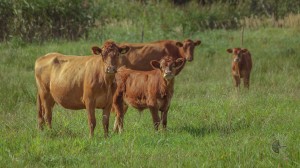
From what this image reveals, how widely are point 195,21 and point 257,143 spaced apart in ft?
68.4

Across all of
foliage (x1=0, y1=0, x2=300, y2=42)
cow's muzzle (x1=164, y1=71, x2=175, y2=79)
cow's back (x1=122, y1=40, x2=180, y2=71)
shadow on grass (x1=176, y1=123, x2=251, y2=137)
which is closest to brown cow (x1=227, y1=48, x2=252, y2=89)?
cow's back (x1=122, y1=40, x2=180, y2=71)

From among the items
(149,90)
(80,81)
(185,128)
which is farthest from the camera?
(149,90)

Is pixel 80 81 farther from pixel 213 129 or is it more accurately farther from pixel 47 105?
pixel 213 129

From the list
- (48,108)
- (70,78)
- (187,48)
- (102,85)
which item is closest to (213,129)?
(102,85)

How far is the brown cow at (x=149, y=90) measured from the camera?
1155 cm

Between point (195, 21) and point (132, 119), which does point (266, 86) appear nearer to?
point (132, 119)

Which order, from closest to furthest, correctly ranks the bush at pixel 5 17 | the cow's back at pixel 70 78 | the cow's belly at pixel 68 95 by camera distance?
the cow's back at pixel 70 78 → the cow's belly at pixel 68 95 → the bush at pixel 5 17

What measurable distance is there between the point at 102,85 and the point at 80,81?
0.51 m

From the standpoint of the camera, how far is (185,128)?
11188 millimetres

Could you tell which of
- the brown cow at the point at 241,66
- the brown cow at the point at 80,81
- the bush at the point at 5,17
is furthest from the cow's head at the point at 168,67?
the bush at the point at 5,17

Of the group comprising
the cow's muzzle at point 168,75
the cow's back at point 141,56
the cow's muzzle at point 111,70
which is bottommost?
the cow's back at point 141,56

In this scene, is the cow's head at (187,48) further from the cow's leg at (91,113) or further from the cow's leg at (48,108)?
the cow's leg at (91,113)

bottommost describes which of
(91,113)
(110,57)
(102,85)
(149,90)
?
(91,113)

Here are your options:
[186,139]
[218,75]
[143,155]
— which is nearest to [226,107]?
[186,139]
